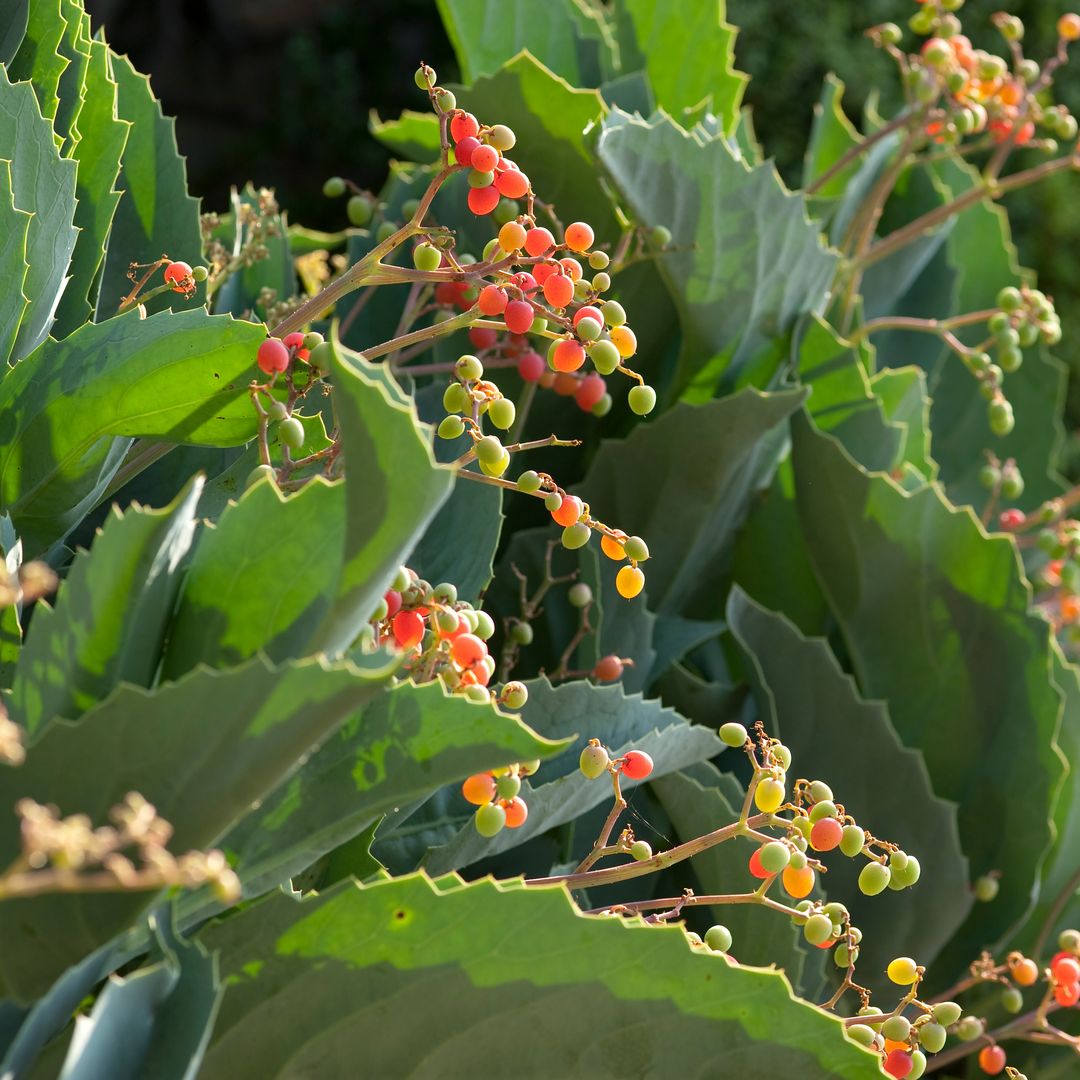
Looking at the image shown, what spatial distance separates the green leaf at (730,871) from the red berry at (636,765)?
0.08 metres

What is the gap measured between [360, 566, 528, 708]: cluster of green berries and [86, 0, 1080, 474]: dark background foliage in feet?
10.1

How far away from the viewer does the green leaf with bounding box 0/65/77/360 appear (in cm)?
46

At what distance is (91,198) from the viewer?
537 millimetres

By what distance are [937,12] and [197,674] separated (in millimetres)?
723

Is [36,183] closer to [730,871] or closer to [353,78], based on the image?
[730,871]

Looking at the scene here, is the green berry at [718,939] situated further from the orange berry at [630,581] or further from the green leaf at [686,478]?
the green leaf at [686,478]

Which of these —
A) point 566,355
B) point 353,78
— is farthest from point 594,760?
point 353,78

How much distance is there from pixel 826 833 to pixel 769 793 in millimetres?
24

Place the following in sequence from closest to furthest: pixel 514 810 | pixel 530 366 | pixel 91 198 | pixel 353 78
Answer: pixel 514 810 → pixel 91 198 → pixel 530 366 → pixel 353 78

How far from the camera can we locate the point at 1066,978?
580 mm

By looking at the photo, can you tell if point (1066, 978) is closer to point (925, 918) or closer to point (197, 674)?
point (925, 918)

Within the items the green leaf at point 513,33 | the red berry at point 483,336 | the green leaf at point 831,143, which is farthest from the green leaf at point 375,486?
the green leaf at point 831,143

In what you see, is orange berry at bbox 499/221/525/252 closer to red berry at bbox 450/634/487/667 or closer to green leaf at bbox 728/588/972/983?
red berry at bbox 450/634/487/667

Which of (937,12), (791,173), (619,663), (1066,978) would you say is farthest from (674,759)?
(791,173)
